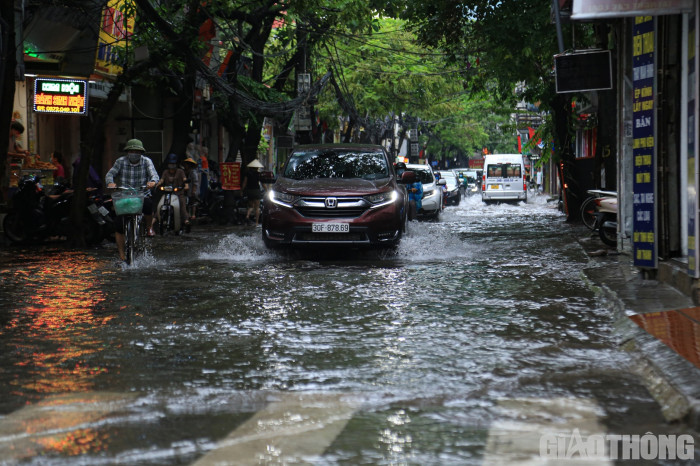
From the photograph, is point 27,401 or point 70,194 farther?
point 70,194

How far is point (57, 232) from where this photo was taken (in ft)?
53.7

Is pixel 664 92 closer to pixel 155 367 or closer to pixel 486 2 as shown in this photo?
pixel 155 367

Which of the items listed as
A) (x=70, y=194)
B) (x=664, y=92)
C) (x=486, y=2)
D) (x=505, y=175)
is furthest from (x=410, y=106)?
(x=664, y=92)

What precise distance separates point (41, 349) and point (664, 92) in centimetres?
657

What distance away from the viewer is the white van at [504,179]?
45.1m

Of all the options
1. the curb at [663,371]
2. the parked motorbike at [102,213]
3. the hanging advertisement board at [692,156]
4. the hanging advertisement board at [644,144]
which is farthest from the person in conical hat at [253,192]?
the curb at [663,371]

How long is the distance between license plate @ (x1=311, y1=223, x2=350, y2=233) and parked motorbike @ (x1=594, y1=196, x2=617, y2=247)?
422 cm

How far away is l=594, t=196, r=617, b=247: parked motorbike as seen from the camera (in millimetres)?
14602

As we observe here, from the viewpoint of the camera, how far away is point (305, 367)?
19.7ft

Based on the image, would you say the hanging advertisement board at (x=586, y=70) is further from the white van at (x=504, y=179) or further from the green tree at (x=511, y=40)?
the white van at (x=504, y=179)

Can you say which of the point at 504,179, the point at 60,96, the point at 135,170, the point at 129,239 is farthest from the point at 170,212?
the point at 504,179

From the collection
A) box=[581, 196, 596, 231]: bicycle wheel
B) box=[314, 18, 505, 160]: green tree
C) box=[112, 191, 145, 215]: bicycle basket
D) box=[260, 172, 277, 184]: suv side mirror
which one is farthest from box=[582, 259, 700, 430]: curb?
box=[314, 18, 505, 160]: green tree

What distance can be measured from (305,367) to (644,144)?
5442 mm

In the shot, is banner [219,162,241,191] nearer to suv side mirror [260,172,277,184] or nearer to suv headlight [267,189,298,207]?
suv side mirror [260,172,277,184]
